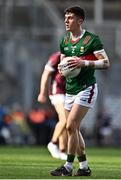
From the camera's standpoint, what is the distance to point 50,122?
105ft

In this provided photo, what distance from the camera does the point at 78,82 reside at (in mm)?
13703

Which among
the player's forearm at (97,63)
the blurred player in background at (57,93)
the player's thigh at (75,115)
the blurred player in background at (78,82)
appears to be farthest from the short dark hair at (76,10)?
the blurred player in background at (57,93)

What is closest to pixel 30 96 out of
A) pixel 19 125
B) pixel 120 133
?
pixel 19 125

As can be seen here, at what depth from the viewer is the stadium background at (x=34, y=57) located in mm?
34000

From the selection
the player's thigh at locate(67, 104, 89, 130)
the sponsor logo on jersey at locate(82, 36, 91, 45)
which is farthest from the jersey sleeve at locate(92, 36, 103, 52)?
the player's thigh at locate(67, 104, 89, 130)

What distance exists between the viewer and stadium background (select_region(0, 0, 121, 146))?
112 ft

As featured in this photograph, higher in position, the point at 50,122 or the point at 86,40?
the point at 86,40

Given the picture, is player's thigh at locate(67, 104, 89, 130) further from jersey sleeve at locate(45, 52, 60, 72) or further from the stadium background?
the stadium background

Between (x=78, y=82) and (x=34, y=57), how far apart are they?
20952 millimetres

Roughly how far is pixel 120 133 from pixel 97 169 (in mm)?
19011

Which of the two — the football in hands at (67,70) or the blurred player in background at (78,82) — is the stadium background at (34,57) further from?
the football in hands at (67,70)

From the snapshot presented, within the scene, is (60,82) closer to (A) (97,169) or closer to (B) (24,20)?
(A) (97,169)

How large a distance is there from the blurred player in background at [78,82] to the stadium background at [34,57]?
19.2m

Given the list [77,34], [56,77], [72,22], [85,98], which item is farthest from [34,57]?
[85,98]
